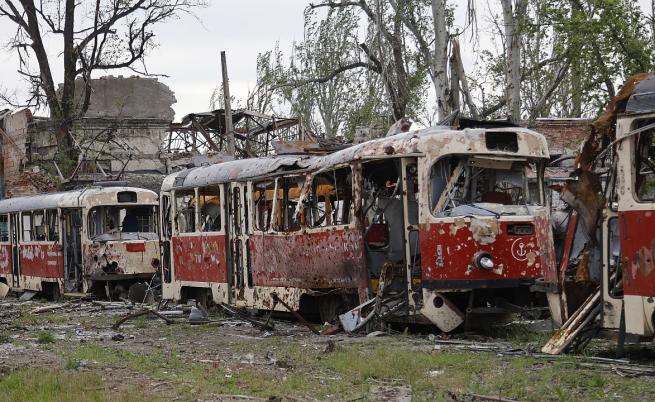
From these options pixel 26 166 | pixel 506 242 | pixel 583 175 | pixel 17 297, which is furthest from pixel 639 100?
pixel 26 166

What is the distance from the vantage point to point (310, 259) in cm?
1524

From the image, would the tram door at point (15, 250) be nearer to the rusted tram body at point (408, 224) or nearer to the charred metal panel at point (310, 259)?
the rusted tram body at point (408, 224)

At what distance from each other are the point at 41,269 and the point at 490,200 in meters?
15.8

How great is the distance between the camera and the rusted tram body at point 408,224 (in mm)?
12648

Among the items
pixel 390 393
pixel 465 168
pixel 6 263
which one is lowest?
pixel 390 393

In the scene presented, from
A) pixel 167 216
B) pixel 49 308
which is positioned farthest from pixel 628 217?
pixel 49 308

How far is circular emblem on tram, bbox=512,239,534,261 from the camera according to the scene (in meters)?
12.6

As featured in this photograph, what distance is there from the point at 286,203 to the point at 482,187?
3.84 m

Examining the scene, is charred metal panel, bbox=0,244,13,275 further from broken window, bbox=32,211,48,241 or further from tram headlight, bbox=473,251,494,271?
tram headlight, bbox=473,251,494,271

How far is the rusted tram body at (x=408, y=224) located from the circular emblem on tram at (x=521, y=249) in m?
0.01

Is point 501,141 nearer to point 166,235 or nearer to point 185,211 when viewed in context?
point 185,211

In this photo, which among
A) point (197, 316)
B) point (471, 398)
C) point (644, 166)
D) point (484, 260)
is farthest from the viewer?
point (197, 316)

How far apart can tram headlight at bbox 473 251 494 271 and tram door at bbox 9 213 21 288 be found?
60.5ft

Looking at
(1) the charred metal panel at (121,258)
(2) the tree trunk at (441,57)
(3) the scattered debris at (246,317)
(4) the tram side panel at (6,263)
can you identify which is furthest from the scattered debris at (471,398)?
(4) the tram side panel at (6,263)
